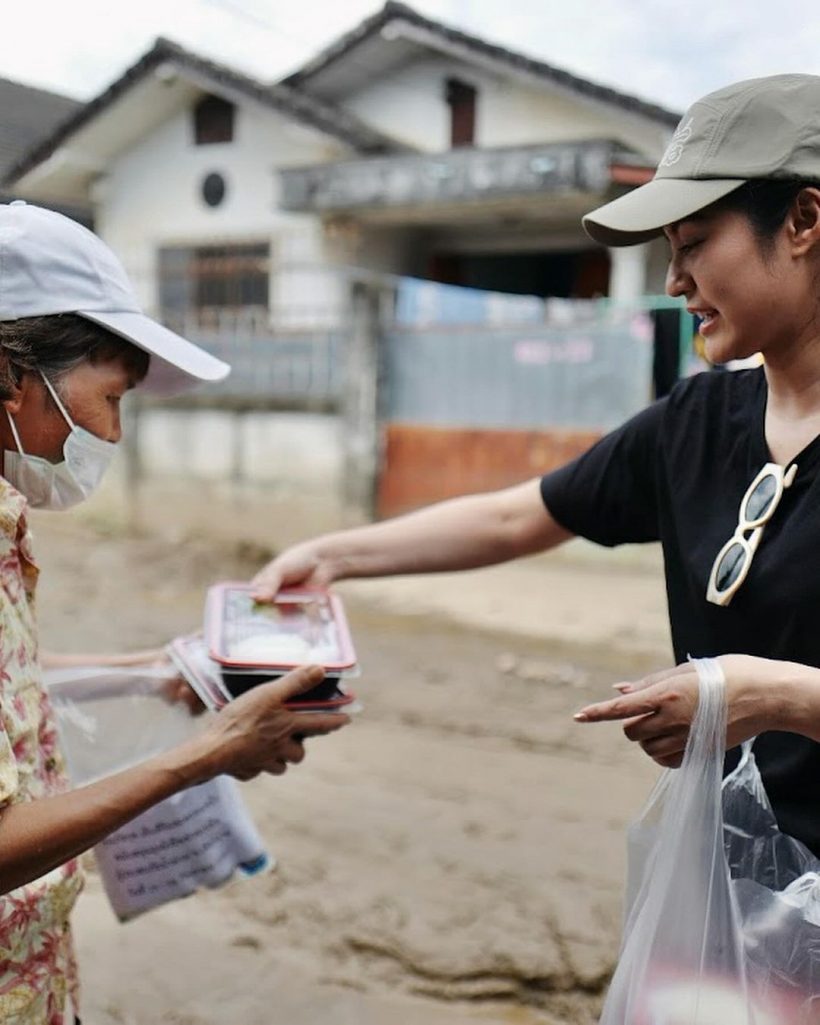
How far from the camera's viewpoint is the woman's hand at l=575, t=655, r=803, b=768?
127 centimetres

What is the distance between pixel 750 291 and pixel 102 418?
0.93 m

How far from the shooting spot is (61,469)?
1.56 m

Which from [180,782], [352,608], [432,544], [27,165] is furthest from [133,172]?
[180,782]

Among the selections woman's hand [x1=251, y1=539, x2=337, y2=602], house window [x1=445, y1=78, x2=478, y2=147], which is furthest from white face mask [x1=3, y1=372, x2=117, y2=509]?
house window [x1=445, y1=78, x2=478, y2=147]

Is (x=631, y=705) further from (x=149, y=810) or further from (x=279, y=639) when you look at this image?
(x=149, y=810)

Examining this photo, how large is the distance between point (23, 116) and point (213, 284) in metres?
8.80

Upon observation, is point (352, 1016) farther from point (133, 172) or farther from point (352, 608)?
point (133, 172)

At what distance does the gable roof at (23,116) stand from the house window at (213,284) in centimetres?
802

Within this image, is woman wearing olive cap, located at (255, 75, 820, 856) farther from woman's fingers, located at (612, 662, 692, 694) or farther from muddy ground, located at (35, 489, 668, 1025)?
muddy ground, located at (35, 489, 668, 1025)

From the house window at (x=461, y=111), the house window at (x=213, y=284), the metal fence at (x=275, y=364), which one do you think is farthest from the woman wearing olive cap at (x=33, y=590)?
the house window at (x=461, y=111)

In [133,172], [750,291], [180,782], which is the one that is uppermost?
[133,172]

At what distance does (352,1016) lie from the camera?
2.64m

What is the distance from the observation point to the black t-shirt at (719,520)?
4.50ft

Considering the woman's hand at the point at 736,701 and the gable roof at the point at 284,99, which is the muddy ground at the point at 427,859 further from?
the gable roof at the point at 284,99
